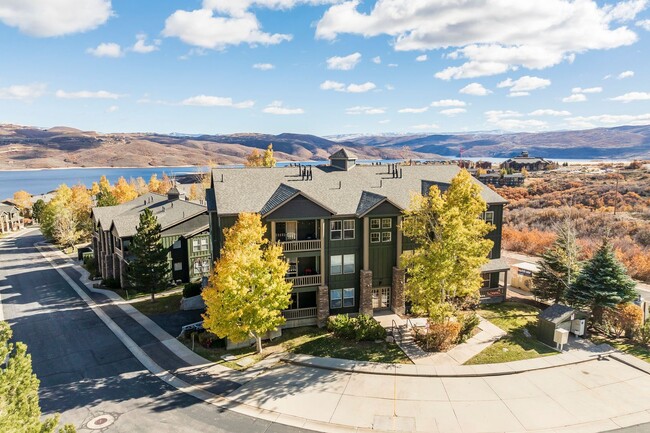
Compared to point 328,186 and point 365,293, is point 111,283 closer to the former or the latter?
point 328,186

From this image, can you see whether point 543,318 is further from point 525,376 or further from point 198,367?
point 198,367

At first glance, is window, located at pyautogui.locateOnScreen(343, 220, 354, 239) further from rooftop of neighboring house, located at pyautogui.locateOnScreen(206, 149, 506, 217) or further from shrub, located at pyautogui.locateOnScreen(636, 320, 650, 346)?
shrub, located at pyautogui.locateOnScreen(636, 320, 650, 346)

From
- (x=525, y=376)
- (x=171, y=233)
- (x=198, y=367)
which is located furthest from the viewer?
Answer: (x=171, y=233)

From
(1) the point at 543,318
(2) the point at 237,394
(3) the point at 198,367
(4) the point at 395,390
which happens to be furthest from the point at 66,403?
(1) the point at 543,318

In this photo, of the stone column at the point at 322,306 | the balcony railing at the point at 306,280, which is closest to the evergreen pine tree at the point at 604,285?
the stone column at the point at 322,306

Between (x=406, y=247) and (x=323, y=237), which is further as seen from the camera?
(x=406, y=247)

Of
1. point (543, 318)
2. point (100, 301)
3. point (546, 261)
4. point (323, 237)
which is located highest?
point (323, 237)

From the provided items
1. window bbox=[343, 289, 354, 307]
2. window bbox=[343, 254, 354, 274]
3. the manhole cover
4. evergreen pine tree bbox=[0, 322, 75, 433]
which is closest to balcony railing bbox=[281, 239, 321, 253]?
window bbox=[343, 254, 354, 274]

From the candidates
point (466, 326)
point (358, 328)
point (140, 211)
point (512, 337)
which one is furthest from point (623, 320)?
point (140, 211)
